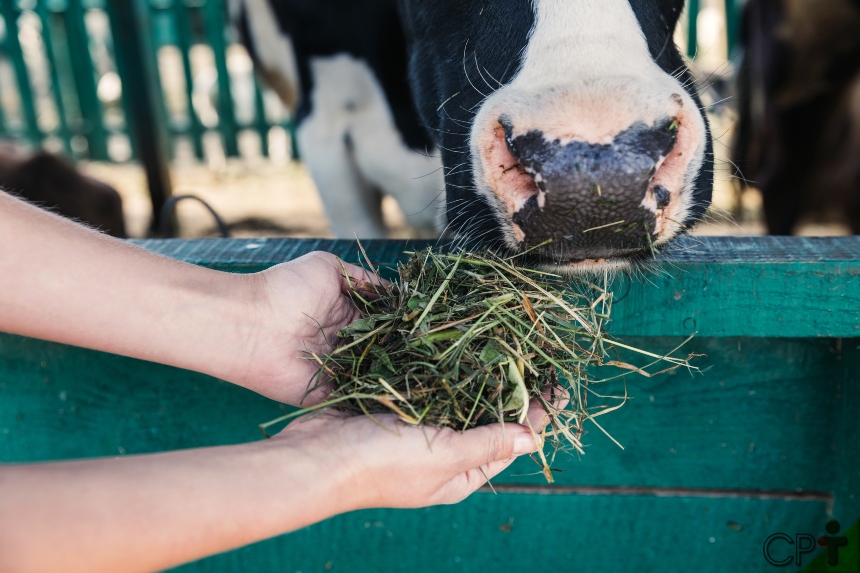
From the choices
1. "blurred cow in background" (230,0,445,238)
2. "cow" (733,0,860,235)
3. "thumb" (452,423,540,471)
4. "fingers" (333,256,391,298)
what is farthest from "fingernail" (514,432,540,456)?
"cow" (733,0,860,235)

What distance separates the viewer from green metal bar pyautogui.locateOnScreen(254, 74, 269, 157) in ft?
20.2

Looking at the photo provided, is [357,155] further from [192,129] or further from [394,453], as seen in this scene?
[192,129]

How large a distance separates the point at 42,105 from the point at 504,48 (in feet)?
25.5

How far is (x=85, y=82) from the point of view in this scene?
20.1 feet

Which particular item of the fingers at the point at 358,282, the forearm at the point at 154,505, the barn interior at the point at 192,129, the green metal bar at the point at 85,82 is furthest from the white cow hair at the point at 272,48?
the green metal bar at the point at 85,82

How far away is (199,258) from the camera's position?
1.25 m

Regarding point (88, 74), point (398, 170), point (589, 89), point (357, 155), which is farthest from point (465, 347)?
point (88, 74)

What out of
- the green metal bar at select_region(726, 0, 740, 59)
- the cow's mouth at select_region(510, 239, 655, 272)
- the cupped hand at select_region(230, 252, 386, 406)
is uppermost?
the cow's mouth at select_region(510, 239, 655, 272)

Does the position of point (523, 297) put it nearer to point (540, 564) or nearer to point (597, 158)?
point (597, 158)

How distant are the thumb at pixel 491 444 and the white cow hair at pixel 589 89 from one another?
297 millimetres

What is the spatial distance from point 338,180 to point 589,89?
6.36 feet

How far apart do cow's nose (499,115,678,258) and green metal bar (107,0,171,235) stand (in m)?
4.13

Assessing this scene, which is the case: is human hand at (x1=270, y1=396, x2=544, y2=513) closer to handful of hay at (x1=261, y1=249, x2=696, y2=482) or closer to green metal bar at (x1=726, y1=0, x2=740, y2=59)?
handful of hay at (x1=261, y1=249, x2=696, y2=482)

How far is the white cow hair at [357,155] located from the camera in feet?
8.57
